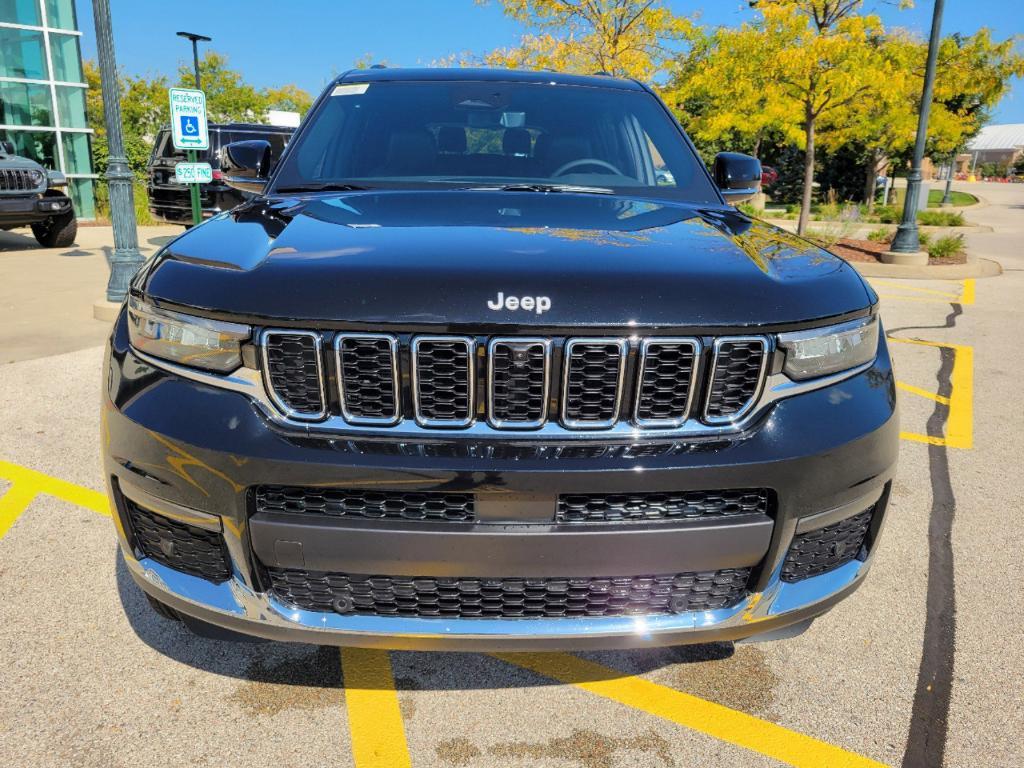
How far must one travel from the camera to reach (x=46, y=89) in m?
17.2

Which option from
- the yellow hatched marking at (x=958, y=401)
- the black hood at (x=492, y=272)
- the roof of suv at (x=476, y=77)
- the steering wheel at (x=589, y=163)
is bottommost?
the yellow hatched marking at (x=958, y=401)

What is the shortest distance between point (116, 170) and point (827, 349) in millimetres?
7751

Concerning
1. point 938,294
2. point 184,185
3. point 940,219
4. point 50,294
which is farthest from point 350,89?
point 940,219

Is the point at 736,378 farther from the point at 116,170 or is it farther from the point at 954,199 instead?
the point at 954,199

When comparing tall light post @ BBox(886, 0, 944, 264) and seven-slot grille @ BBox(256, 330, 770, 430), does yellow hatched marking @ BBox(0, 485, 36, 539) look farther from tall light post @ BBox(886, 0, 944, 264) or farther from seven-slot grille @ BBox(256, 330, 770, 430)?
tall light post @ BBox(886, 0, 944, 264)


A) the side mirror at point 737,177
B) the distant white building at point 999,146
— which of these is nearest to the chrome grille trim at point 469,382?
the side mirror at point 737,177

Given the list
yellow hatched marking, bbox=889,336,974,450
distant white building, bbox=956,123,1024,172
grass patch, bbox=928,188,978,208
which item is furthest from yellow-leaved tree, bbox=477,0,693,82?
distant white building, bbox=956,123,1024,172

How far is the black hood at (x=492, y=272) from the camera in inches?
68.0

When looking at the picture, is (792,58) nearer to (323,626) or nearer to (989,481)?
(989,481)

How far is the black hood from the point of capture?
68.0 inches

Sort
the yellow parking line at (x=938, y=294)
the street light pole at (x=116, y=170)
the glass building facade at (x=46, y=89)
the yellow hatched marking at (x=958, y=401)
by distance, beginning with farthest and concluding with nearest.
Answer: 1. the glass building facade at (x=46, y=89)
2. the yellow parking line at (x=938, y=294)
3. the street light pole at (x=116, y=170)
4. the yellow hatched marking at (x=958, y=401)

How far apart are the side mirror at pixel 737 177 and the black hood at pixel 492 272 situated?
87 centimetres

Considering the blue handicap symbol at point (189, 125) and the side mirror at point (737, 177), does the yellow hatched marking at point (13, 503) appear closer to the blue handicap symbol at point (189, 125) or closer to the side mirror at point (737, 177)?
the side mirror at point (737, 177)

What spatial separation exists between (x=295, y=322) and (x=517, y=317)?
0.49 metres
